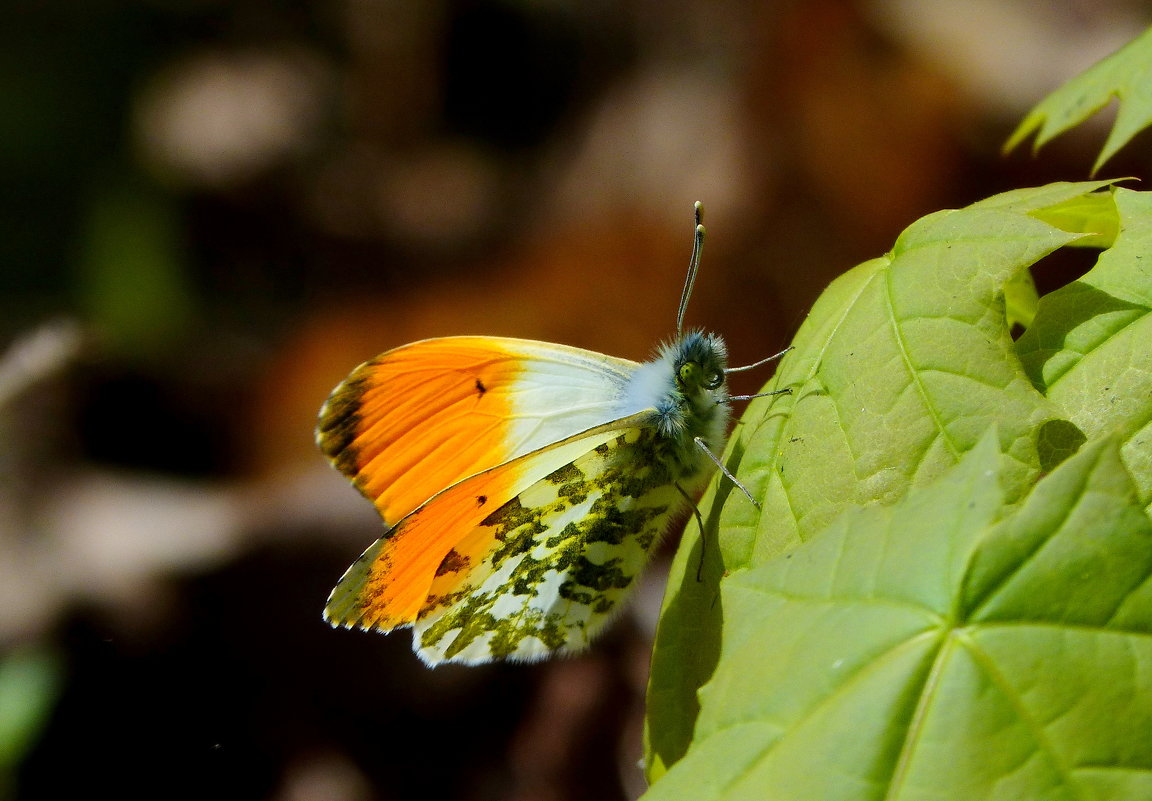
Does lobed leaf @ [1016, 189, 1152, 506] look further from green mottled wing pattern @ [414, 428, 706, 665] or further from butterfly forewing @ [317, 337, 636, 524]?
butterfly forewing @ [317, 337, 636, 524]

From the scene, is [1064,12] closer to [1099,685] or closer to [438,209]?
[438,209]

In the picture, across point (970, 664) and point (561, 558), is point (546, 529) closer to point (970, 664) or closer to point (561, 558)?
point (561, 558)

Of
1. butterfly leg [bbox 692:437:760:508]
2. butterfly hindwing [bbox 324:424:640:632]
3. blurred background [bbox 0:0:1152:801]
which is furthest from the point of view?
blurred background [bbox 0:0:1152:801]

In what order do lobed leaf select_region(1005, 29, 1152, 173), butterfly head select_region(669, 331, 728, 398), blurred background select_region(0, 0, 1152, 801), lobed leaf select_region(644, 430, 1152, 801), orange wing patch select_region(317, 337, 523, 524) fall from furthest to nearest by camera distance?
blurred background select_region(0, 0, 1152, 801) → orange wing patch select_region(317, 337, 523, 524) → butterfly head select_region(669, 331, 728, 398) → lobed leaf select_region(1005, 29, 1152, 173) → lobed leaf select_region(644, 430, 1152, 801)

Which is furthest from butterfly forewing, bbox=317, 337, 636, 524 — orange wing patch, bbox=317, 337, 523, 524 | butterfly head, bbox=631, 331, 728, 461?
butterfly head, bbox=631, 331, 728, 461

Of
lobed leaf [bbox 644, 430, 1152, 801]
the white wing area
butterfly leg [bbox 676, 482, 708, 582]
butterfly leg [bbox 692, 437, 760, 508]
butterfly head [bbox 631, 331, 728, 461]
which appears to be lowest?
lobed leaf [bbox 644, 430, 1152, 801]

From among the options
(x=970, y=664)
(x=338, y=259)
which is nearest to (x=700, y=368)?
(x=970, y=664)

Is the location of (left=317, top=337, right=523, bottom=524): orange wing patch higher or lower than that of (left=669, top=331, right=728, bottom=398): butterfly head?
higher

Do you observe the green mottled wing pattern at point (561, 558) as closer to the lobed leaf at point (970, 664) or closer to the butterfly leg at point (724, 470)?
the butterfly leg at point (724, 470)

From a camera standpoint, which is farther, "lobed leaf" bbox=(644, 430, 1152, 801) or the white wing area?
the white wing area
